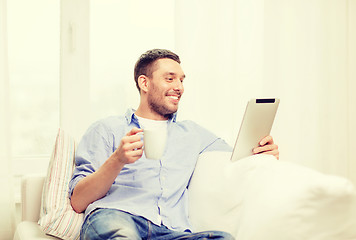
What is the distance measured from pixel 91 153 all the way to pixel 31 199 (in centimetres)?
31

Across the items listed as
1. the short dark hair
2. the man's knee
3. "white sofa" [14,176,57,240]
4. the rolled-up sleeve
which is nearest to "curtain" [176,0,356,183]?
the short dark hair

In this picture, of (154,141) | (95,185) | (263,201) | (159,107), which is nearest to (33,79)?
(159,107)

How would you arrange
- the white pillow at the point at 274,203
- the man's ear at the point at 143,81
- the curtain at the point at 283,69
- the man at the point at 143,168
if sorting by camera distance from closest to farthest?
1. the white pillow at the point at 274,203
2. the man at the point at 143,168
3. the man's ear at the point at 143,81
4. the curtain at the point at 283,69

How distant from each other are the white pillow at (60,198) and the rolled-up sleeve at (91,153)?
0.04 m

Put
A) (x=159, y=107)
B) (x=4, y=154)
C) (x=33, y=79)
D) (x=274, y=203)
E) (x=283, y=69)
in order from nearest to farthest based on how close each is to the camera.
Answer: (x=274, y=203), (x=159, y=107), (x=4, y=154), (x=33, y=79), (x=283, y=69)

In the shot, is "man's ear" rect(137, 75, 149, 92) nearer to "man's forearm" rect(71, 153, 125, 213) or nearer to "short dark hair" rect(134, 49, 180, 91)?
"short dark hair" rect(134, 49, 180, 91)

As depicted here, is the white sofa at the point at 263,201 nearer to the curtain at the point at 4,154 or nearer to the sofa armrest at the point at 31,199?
the sofa armrest at the point at 31,199

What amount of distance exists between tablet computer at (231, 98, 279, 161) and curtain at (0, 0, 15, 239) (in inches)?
50.4

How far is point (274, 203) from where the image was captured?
1339 millimetres

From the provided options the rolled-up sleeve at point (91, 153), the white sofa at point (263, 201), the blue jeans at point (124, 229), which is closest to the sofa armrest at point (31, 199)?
the white sofa at point (263, 201)

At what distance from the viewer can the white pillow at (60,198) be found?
167 centimetres

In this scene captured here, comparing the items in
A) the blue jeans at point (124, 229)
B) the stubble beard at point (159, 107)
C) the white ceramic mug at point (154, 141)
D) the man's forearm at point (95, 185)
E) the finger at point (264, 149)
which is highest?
the stubble beard at point (159, 107)

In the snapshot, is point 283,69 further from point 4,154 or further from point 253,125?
point 4,154

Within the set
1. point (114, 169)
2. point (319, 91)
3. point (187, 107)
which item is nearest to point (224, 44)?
point (187, 107)
